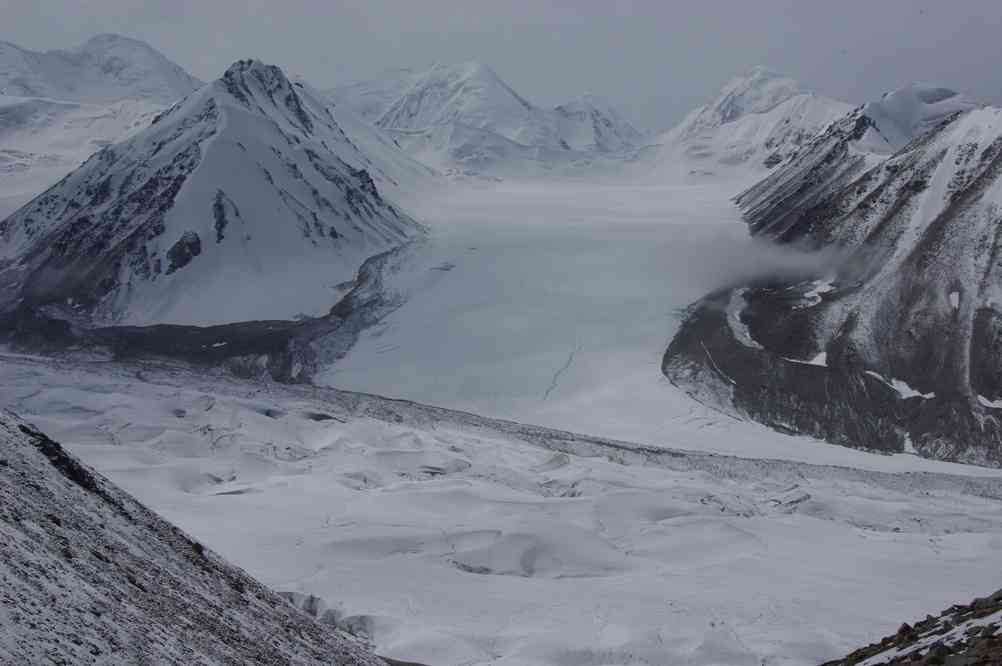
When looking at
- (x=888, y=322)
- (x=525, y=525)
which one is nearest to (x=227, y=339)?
(x=525, y=525)

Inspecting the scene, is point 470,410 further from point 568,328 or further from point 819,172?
point 819,172

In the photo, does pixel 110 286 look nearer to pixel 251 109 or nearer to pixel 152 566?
pixel 251 109

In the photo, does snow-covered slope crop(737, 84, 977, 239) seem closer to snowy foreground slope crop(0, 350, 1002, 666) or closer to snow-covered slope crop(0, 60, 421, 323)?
snow-covered slope crop(0, 60, 421, 323)

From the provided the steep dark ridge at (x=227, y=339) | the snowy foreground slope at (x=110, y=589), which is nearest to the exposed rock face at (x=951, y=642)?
the snowy foreground slope at (x=110, y=589)

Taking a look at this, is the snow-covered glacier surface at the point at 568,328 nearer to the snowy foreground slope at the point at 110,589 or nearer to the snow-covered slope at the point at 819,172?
the snow-covered slope at the point at 819,172

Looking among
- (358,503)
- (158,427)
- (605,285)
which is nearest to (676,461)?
(358,503)
